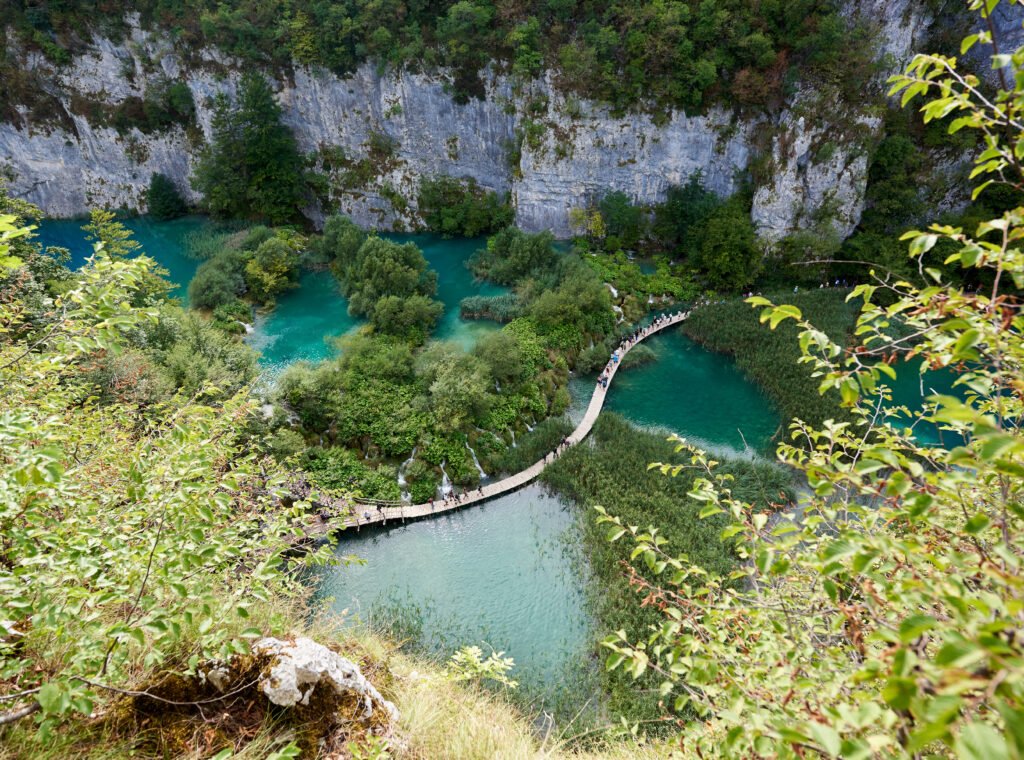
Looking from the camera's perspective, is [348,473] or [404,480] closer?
[348,473]

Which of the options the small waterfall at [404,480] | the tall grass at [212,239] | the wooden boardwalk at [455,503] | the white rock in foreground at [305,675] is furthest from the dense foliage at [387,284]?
the white rock in foreground at [305,675]

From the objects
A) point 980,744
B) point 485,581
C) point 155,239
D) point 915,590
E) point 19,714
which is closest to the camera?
point 980,744

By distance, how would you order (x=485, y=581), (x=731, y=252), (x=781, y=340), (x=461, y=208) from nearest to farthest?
1. (x=485, y=581)
2. (x=781, y=340)
3. (x=731, y=252)
4. (x=461, y=208)

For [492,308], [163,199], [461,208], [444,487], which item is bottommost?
[444,487]

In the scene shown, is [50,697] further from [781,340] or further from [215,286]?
[215,286]

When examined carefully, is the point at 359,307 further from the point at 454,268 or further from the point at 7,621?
the point at 7,621

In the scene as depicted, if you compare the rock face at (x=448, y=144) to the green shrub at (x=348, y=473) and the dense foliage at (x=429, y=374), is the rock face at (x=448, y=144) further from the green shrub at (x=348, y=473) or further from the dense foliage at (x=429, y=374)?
the green shrub at (x=348, y=473)

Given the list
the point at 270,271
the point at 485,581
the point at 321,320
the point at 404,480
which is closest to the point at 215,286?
the point at 270,271
